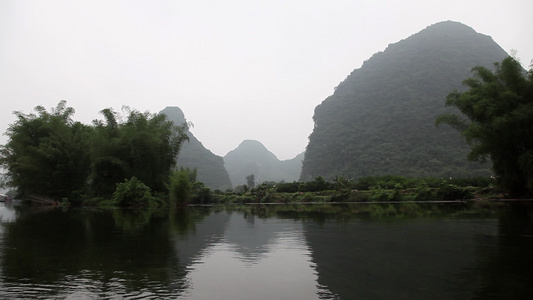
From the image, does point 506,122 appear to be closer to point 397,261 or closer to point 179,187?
point 397,261

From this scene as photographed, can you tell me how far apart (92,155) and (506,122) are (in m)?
33.6

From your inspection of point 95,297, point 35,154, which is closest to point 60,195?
point 35,154

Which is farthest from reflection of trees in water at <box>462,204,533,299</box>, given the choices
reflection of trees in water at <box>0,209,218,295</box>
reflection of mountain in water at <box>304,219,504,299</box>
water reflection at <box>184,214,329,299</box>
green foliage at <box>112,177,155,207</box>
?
green foliage at <box>112,177,155,207</box>

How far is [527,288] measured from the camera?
4.57 meters

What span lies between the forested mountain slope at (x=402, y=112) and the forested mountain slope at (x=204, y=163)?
2959cm

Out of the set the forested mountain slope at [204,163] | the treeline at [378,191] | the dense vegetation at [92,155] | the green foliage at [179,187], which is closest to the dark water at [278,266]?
the treeline at [378,191]

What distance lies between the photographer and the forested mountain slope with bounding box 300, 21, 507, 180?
68875 millimetres

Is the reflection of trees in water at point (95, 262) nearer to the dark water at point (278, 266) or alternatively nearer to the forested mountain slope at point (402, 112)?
the dark water at point (278, 266)

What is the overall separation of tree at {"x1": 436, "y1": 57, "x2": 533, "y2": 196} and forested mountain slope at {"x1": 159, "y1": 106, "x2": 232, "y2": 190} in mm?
84552

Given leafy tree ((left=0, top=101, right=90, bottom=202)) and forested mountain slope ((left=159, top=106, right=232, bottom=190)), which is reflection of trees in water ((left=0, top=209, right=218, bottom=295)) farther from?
forested mountain slope ((left=159, top=106, right=232, bottom=190))

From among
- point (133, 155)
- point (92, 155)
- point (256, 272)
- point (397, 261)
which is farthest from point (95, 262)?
point (92, 155)

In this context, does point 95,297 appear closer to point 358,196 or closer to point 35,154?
point 358,196

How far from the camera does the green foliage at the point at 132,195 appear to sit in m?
30.0

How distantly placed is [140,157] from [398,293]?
32.1 m
